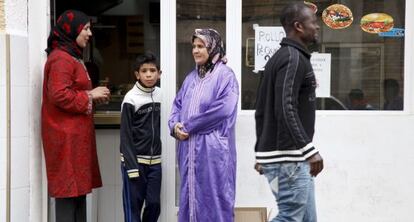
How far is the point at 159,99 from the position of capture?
5.28 metres

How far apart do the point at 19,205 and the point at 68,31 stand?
133 cm

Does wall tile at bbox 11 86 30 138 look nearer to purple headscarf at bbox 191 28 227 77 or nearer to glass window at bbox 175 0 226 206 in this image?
glass window at bbox 175 0 226 206

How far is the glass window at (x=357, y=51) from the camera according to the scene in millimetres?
5441

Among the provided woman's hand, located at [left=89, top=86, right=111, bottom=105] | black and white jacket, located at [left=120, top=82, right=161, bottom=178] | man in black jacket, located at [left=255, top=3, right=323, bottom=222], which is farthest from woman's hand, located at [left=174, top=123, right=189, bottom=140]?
man in black jacket, located at [left=255, top=3, right=323, bottom=222]

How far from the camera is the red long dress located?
16.0 feet

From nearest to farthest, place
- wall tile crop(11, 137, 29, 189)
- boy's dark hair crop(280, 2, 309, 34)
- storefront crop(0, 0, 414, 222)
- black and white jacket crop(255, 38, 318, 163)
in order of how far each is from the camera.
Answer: black and white jacket crop(255, 38, 318, 163)
boy's dark hair crop(280, 2, 309, 34)
wall tile crop(11, 137, 29, 189)
storefront crop(0, 0, 414, 222)

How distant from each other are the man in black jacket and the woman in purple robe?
573 mm

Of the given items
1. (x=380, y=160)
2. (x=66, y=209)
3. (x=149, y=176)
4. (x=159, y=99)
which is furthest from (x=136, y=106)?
(x=380, y=160)

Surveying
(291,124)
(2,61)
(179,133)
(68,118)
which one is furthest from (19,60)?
(291,124)

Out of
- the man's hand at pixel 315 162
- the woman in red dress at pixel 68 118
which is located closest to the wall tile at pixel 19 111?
the woman in red dress at pixel 68 118

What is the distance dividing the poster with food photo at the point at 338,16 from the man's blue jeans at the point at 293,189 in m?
1.77

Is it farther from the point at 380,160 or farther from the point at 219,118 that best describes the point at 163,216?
the point at 380,160

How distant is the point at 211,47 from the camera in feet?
16.0

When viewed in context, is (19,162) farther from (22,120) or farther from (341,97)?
(341,97)
